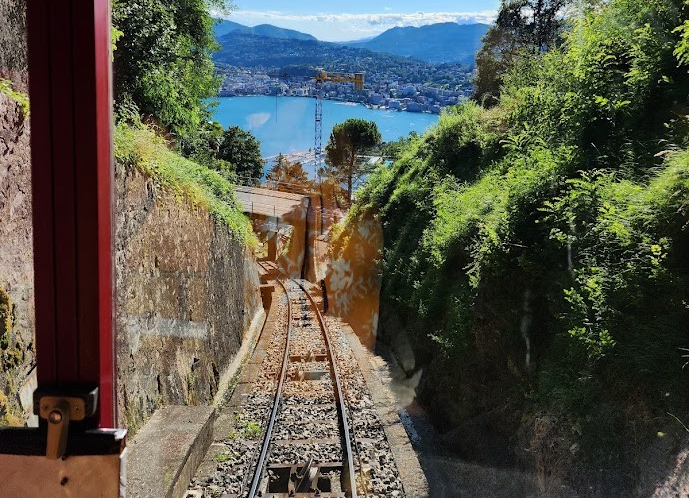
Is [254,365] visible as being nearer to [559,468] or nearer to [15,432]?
[559,468]

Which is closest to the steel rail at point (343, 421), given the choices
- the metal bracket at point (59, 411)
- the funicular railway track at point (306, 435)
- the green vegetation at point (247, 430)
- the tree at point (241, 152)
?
the funicular railway track at point (306, 435)

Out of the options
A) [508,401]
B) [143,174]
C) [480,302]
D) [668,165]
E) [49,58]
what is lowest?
[508,401]

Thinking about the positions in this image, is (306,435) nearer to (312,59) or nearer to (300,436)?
(300,436)

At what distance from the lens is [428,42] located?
23.7 ft

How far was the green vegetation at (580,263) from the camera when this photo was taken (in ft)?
12.6

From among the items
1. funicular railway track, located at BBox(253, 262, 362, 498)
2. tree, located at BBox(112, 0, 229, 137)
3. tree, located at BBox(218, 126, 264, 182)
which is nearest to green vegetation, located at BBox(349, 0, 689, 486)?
funicular railway track, located at BBox(253, 262, 362, 498)

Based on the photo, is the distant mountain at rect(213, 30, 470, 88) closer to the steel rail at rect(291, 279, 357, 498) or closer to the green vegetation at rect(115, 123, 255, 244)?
the green vegetation at rect(115, 123, 255, 244)

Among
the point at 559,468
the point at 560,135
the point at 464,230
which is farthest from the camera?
the point at 464,230

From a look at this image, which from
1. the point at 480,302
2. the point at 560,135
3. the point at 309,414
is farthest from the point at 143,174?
the point at 560,135

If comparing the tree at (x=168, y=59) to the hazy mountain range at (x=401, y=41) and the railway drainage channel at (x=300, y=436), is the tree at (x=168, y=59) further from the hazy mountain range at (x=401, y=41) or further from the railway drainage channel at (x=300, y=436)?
the railway drainage channel at (x=300, y=436)

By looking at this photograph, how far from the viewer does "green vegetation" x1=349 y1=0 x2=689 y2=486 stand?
3834mm

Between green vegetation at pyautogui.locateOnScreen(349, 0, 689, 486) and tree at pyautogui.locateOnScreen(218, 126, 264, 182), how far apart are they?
12.3 ft

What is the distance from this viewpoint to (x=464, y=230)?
25.0 feet

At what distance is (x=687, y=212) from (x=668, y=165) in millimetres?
851
